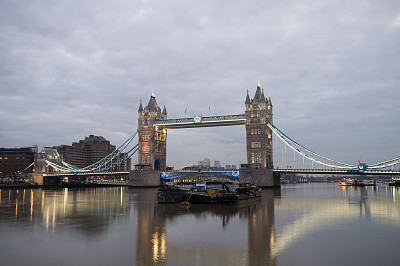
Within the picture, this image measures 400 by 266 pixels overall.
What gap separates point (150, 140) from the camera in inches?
4082

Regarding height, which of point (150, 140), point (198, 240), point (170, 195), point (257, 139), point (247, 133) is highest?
point (247, 133)

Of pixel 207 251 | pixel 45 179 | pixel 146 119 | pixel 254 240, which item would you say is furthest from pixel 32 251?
pixel 45 179

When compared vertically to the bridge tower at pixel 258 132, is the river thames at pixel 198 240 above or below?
below

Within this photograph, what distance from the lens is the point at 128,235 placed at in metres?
19.6

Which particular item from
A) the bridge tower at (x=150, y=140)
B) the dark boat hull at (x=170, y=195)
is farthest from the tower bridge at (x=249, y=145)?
the dark boat hull at (x=170, y=195)

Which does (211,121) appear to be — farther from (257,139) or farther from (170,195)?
(170,195)

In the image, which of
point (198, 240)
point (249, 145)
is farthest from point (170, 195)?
point (249, 145)

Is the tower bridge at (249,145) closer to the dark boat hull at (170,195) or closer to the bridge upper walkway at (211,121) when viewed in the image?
the bridge upper walkway at (211,121)

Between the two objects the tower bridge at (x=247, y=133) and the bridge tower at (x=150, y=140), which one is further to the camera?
the bridge tower at (x=150, y=140)

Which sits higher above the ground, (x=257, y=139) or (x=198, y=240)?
(x=257, y=139)

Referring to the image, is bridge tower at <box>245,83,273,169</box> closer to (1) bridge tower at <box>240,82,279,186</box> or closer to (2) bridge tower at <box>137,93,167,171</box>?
(1) bridge tower at <box>240,82,279,186</box>

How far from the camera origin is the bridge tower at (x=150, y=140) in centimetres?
10303

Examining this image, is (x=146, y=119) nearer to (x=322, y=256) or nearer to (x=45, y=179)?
(x=45, y=179)

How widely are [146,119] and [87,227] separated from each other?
278 feet
